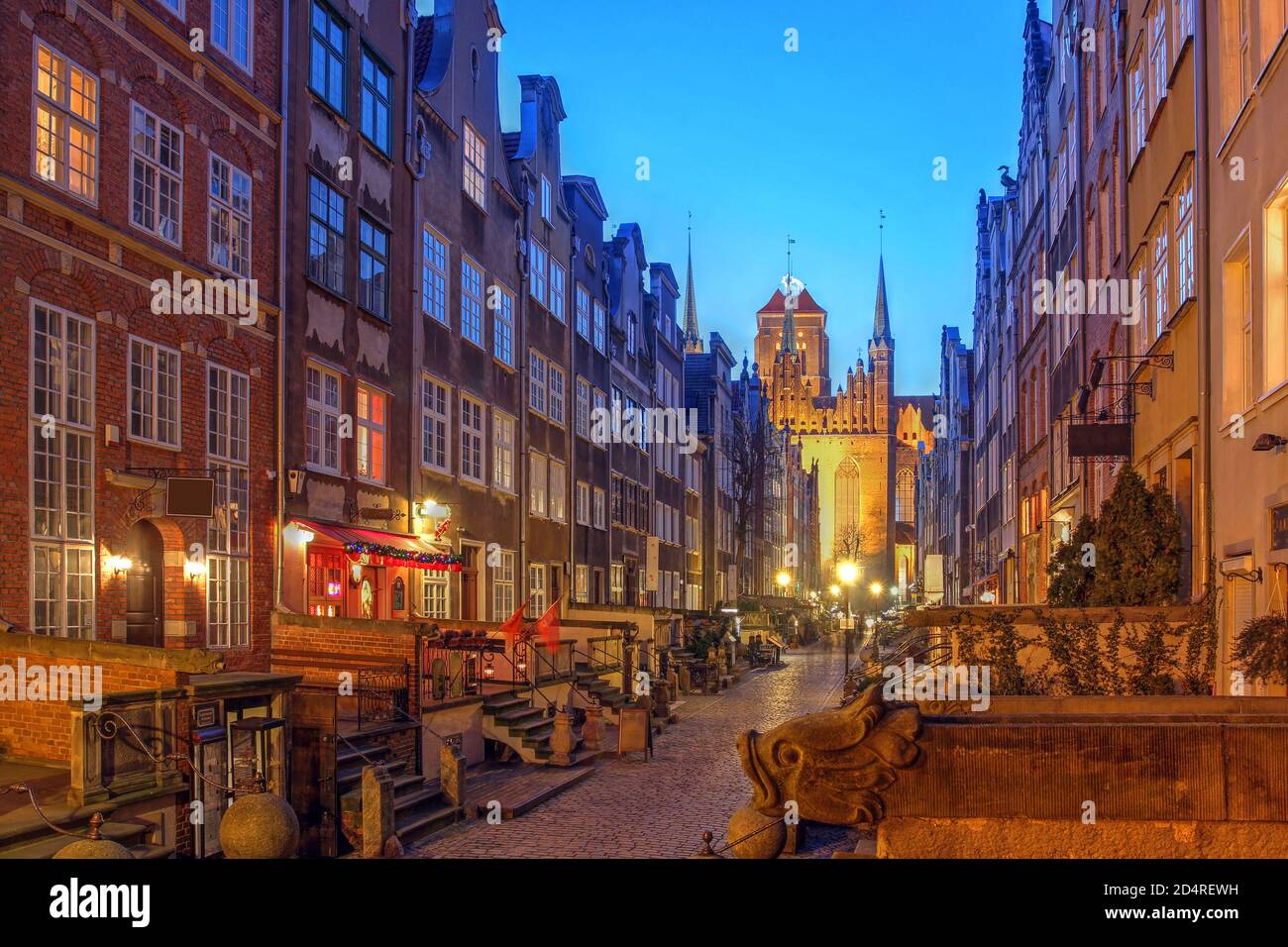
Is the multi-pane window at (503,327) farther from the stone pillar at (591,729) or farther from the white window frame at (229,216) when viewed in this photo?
the white window frame at (229,216)

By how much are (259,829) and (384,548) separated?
1132 centimetres

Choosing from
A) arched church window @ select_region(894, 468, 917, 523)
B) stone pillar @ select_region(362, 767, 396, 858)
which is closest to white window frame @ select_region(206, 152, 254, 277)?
stone pillar @ select_region(362, 767, 396, 858)

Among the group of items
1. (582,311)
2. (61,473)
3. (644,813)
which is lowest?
(644,813)

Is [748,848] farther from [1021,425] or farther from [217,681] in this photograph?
[1021,425]

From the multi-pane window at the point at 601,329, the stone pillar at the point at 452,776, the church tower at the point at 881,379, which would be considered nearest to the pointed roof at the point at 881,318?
the church tower at the point at 881,379

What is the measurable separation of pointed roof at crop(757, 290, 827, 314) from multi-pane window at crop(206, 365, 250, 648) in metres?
138

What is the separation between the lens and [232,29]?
59.8 ft

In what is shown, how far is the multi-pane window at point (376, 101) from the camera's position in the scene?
74.4ft

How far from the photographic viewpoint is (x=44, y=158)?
14148 millimetres

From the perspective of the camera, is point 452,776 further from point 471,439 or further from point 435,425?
point 471,439

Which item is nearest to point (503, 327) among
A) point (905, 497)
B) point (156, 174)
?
point (156, 174)

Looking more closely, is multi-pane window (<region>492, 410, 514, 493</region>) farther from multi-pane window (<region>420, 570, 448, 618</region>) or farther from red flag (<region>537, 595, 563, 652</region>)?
red flag (<region>537, 595, 563, 652</region>)

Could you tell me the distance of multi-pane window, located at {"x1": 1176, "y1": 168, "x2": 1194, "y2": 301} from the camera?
1492 centimetres

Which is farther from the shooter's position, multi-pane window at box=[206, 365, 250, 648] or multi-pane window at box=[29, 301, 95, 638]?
multi-pane window at box=[206, 365, 250, 648]
